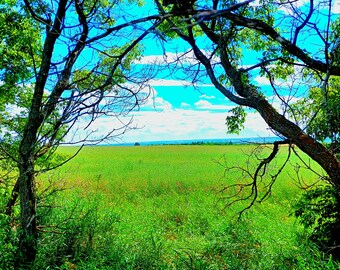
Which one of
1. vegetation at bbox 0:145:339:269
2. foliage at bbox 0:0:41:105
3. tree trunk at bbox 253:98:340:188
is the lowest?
vegetation at bbox 0:145:339:269

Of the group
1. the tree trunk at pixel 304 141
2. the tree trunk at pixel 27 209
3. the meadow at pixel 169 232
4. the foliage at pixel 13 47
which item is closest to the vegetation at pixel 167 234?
the meadow at pixel 169 232

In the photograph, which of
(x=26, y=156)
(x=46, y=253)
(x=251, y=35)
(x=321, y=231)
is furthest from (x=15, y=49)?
(x=321, y=231)

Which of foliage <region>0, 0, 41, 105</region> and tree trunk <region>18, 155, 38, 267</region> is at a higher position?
foliage <region>0, 0, 41, 105</region>

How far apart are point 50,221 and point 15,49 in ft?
9.17

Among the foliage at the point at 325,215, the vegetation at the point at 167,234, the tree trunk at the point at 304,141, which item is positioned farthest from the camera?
the foliage at the point at 325,215

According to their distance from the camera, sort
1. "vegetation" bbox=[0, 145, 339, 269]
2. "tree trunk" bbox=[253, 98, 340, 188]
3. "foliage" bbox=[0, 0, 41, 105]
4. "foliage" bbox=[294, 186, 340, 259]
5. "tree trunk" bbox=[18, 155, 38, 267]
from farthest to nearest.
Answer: "foliage" bbox=[0, 0, 41, 105]
"foliage" bbox=[294, 186, 340, 259]
"vegetation" bbox=[0, 145, 339, 269]
"tree trunk" bbox=[18, 155, 38, 267]
"tree trunk" bbox=[253, 98, 340, 188]

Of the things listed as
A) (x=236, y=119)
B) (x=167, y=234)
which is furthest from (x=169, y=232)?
(x=236, y=119)

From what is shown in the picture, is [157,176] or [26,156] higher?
[26,156]

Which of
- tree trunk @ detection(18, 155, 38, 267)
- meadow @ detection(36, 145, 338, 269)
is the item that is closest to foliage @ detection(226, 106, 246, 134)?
meadow @ detection(36, 145, 338, 269)

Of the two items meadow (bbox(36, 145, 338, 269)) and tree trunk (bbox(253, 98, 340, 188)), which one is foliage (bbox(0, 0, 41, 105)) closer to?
meadow (bbox(36, 145, 338, 269))

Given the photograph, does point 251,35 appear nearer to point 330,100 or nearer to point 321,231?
point 330,100

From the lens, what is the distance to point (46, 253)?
163 inches

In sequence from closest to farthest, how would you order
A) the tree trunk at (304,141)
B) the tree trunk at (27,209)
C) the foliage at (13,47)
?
1. the tree trunk at (304,141)
2. the tree trunk at (27,209)
3. the foliage at (13,47)

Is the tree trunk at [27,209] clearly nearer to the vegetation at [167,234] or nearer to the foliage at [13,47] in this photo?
the vegetation at [167,234]
